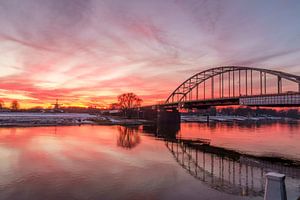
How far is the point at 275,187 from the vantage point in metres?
7.48

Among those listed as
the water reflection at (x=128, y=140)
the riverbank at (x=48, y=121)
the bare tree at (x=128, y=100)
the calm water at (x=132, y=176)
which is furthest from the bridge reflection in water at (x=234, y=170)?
the bare tree at (x=128, y=100)

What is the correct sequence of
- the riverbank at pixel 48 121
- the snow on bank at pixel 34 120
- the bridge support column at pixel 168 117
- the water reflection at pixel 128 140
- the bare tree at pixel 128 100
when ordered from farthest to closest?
the bare tree at pixel 128 100 → the bridge support column at pixel 168 117 → the snow on bank at pixel 34 120 → the riverbank at pixel 48 121 → the water reflection at pixel 128 140

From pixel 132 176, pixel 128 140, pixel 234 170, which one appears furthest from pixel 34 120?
pixel 234 170

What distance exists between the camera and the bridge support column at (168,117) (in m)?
111

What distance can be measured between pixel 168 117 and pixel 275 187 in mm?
104527

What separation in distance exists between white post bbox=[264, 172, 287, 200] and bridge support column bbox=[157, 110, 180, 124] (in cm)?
10298

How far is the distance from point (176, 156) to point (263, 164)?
9.36 meters

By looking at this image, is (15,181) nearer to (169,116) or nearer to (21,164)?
(21,164)

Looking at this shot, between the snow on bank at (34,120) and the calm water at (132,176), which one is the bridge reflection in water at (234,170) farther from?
the snow on bank at (34,120)

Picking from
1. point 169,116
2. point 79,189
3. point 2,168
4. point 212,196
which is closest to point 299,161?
point 212,196

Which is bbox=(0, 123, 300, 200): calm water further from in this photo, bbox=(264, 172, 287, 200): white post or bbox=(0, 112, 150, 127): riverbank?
bbox=(0, 112, 150, 127): riverbank

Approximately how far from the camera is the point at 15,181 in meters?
18.0

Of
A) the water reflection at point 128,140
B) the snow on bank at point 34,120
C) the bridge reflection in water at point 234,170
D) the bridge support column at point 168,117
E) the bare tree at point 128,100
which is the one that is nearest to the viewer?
the bridge reflection in water at point 234,170

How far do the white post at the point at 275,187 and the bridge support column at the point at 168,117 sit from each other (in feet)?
338
